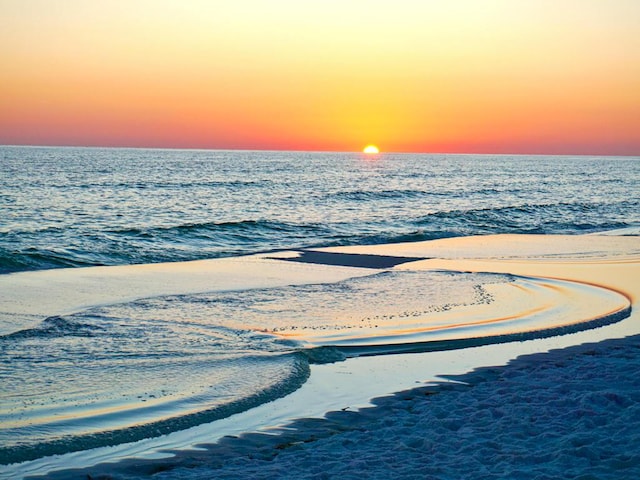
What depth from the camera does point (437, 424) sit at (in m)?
7.21

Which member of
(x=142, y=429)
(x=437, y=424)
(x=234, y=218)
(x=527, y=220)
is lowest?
(x=142, y=429)

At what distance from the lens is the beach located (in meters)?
6.16

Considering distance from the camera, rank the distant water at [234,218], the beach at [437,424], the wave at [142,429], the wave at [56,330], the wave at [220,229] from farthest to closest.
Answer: the wave at [220,229] < the distant water at [234,218] < the wave at [56,330] < the wave at [142,429] < the beach at [437,424]

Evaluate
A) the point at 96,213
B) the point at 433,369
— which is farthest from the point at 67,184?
the point at 433,369

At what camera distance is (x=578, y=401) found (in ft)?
25.3

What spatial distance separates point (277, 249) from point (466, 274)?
8809 millimetres

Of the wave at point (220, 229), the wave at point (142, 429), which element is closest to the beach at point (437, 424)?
the wave at point (142, 429)

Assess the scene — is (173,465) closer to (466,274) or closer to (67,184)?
(466,274)

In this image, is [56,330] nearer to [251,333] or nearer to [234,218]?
[251,333]

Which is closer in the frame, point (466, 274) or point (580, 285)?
point (580, 285)

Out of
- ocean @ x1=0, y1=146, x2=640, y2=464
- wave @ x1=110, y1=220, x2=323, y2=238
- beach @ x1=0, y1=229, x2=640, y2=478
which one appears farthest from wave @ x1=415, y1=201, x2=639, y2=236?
beach @ x1=0, y1=229, x2=640, y2=478

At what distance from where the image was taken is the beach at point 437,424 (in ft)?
20.2

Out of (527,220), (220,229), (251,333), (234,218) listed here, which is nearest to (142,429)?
(251,333)

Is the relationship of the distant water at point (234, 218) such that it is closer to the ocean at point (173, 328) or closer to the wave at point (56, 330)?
the ocean at point (173, 328)
